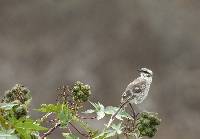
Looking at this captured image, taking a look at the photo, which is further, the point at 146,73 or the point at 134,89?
the point at 146,73

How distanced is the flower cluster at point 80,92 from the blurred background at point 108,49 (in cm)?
877

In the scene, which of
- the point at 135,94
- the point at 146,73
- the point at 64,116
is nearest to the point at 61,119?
the point at 64,116

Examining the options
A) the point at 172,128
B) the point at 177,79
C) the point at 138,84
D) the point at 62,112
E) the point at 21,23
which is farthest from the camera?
the point at 21,23

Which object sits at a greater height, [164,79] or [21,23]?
[21,23]

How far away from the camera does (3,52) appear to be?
12312 millimetres

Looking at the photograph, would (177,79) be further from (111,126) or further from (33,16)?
(111,126)

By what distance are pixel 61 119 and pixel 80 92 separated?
0.54 ft

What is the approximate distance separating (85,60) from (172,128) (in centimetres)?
191

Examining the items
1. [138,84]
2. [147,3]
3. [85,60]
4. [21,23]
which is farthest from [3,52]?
[138,84]

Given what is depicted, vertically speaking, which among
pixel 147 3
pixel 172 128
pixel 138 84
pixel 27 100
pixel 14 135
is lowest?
pixel 14 135

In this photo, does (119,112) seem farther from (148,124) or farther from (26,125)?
(26,125)

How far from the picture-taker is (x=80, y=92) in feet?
7.45

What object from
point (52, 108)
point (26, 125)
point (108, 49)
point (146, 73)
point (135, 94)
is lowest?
point (26, 125)

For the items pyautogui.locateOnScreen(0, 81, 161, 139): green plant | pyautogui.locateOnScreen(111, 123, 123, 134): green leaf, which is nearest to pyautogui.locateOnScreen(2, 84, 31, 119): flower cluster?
pyautogui.locateOnScreen(0, 81, 161, 139): green plant
